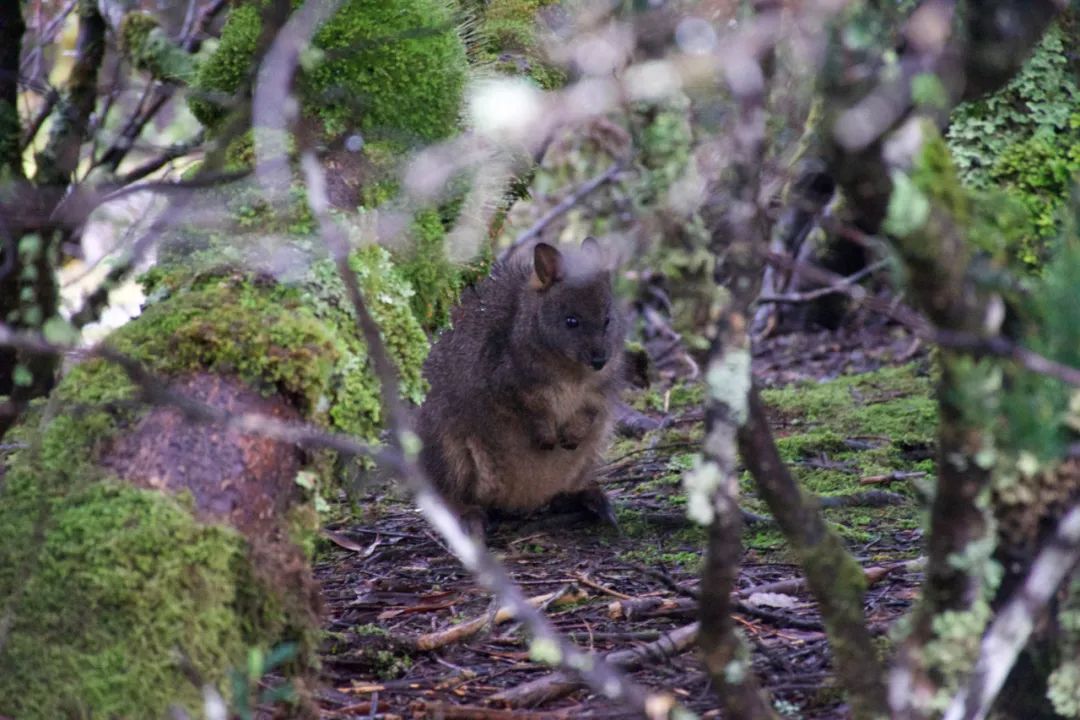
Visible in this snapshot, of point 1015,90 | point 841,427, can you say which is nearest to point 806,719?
point 1015,90

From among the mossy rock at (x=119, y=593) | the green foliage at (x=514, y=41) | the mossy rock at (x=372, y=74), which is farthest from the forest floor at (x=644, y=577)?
the green foliage at (x=514, y=41)

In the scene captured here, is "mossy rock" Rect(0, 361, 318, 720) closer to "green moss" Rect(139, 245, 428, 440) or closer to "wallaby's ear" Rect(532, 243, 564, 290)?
"green moss" Rect(139, 245, 428, 440)

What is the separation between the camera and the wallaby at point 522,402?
20.3 feet

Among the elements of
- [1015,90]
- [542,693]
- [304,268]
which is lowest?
[542,693]

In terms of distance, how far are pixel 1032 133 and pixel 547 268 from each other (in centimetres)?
259

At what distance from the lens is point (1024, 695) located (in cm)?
269

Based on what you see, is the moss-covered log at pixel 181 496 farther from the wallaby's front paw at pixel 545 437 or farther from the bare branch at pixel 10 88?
the wallaby's front paw at pixel 545 437

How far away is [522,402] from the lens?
629 cm

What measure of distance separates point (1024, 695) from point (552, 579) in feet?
8.52

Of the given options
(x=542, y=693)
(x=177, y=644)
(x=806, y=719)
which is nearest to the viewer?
(x=177, y=644)

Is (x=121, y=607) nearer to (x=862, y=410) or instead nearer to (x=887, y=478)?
(x=887, y=478)

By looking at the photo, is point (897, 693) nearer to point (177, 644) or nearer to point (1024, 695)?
point (1024, 695)

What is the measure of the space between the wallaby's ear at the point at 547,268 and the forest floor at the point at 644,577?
46.3 inches

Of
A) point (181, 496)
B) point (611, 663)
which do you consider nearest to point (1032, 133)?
point (611, 663)
